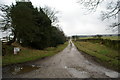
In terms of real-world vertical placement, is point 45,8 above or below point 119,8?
above

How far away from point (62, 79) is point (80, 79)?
38.8 inches

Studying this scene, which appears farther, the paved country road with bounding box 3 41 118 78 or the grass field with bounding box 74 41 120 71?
the grass field with bounding box 74 41 120 71

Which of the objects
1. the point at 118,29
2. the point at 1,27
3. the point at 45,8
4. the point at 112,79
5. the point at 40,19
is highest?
the point at 45,8

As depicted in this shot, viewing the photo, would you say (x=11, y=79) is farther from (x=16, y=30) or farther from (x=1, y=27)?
(x=1, y=27)

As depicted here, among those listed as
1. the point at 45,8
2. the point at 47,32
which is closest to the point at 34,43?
the point at 47,32

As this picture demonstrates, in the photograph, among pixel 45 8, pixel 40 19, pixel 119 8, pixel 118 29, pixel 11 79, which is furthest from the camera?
pixel 45 8

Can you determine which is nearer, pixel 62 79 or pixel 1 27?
pixel 62 79

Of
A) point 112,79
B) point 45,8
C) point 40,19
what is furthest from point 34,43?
point 112,79

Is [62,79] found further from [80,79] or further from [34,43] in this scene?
[34,43]

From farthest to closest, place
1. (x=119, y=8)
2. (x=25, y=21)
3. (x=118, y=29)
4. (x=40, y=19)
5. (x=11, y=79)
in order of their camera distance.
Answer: (x=40, y=19) → (x=25, y=21) → (x=118, y=29) → (x=119, y=8) → (x=11, y=79)

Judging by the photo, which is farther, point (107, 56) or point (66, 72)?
point (107, 56)

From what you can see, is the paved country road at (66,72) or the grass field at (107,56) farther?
the grass field at (107,56)

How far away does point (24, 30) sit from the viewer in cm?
1738

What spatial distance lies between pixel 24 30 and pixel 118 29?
568 inches
